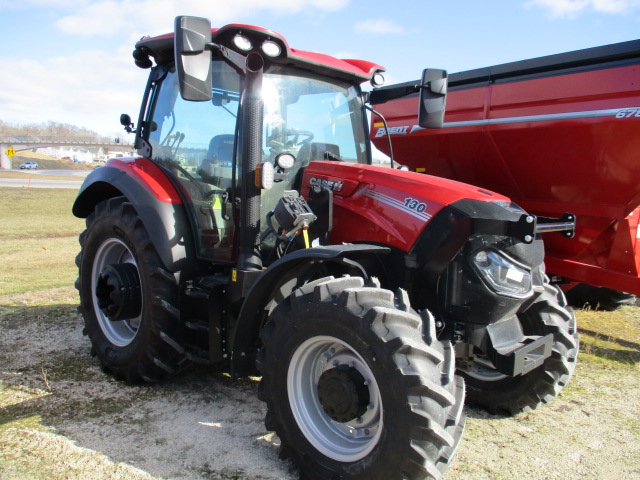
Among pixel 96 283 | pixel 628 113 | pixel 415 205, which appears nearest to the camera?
pixel 415 205

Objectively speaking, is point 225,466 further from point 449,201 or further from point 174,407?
point 449,201

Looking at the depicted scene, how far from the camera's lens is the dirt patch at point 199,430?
2.84 metres


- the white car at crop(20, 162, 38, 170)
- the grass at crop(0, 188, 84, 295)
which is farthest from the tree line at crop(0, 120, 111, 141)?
the grass at crop(0, 188, 84, 295)

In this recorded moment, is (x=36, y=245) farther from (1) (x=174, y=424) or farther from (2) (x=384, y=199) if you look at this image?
(2) (x=384, y=199)

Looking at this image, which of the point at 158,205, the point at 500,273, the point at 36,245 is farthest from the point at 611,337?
the point at 36,245

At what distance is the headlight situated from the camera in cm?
284

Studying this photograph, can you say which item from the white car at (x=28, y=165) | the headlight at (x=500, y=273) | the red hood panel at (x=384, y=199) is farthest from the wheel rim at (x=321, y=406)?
the white car at (x=28, y=165)

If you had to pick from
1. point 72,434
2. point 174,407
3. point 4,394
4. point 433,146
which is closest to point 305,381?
point 174,407

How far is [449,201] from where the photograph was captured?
9.50 ft

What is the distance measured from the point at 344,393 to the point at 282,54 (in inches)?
78.7

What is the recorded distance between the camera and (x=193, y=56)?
276 cm

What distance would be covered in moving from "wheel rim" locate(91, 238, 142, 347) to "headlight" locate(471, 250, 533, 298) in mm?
2672

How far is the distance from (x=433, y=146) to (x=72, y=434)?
413 centimetres

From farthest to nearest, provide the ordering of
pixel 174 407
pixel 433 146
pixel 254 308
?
1. pixel 433 146
2. pixel 174 407
3. pixel 254 308
